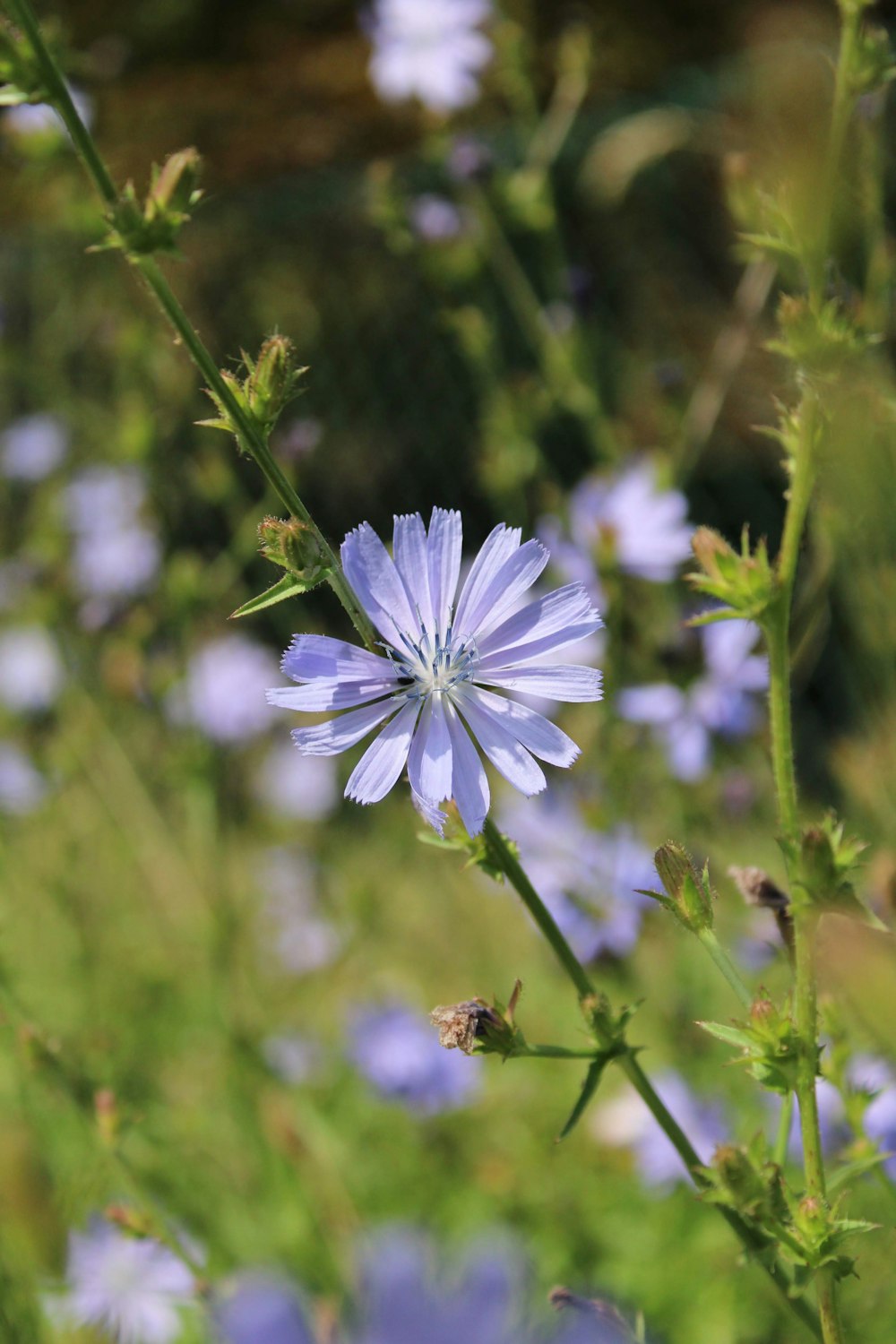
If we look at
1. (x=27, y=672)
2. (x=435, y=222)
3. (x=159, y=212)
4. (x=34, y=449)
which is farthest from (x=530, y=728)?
(x=27, y=672)

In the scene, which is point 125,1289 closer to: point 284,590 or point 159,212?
point 284,590

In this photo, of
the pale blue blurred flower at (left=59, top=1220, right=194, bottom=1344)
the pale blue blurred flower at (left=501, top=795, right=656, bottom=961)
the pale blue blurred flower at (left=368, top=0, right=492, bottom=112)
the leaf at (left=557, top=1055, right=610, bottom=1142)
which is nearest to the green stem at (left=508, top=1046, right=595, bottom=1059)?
the leaf at (left=557, top=1055, right=610, bottom=1142)

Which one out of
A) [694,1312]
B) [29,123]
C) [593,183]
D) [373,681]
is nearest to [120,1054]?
[694,1312]

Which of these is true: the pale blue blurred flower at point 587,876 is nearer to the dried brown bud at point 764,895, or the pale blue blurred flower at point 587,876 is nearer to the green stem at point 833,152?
the dried brown bud at point 764,895

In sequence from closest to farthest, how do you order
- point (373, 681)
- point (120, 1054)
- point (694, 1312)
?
1. point (373, 681)
2. point (694, 1312)
3. point (120, 1054)

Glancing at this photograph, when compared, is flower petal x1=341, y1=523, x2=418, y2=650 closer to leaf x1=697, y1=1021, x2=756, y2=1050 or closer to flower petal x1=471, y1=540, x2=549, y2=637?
flower petal x1=471, y1=540, x2=549, y2=637

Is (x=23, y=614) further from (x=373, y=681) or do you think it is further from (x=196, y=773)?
(x=373, y=681)

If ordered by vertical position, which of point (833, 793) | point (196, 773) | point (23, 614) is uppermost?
point (833, 793)
